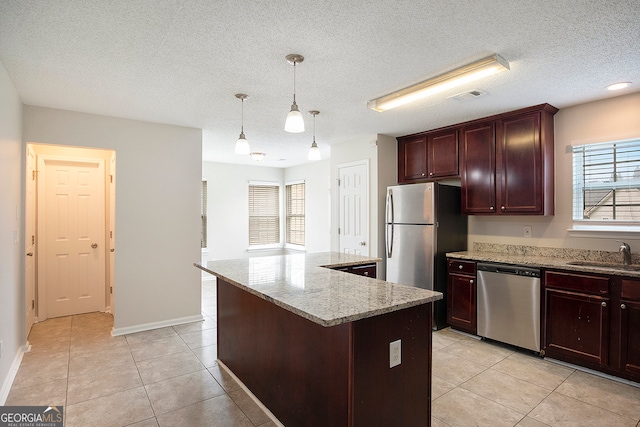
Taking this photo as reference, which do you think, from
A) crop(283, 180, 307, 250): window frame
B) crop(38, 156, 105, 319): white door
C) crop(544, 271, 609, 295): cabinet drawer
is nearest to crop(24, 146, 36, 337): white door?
crop(38, 156, 105, 319): white door

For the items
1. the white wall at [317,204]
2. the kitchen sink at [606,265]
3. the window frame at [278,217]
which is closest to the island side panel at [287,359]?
the kitchen sink at [606,265]

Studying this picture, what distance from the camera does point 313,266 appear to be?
2848mm

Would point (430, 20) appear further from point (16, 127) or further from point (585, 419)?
point (16, 127)

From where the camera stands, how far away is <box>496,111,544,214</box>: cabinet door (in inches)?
134

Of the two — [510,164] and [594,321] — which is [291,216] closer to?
[510,164]

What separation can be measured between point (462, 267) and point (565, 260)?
0.95 m

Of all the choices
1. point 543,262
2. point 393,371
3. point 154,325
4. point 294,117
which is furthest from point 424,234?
point 154,325

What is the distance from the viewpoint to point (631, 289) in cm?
266

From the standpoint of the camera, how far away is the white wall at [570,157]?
3.09 meters

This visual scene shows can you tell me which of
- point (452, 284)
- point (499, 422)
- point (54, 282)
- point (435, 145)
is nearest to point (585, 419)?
point (499, 422)

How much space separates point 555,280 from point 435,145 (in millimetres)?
2075

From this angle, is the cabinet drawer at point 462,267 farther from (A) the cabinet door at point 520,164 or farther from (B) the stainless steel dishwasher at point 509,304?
(A) the cabinet door at point 520,164

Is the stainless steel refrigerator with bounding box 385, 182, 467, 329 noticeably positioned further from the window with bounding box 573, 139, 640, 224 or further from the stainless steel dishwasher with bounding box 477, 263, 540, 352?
the window with bounding box 573, 139, 640, 224

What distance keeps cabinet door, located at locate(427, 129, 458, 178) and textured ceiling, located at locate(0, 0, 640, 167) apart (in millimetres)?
636
